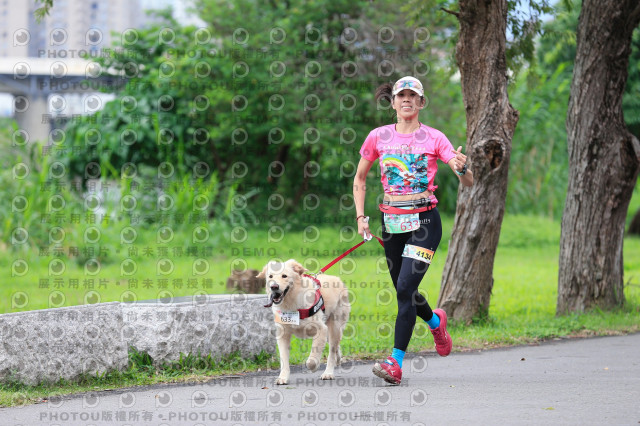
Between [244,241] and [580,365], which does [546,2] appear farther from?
[244,241]

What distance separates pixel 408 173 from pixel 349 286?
323 inches

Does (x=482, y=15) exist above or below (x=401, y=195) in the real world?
above

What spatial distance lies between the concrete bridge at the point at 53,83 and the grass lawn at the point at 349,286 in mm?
3621

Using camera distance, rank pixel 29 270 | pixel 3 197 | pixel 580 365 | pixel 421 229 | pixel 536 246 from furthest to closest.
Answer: pixel 536 246 < pixel 3 197 < pixel 29 270 < pixel 580 365 < pixel 421 229

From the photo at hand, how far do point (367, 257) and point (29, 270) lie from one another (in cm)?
735

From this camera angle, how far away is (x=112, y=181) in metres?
19.4

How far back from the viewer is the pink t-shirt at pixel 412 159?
6.66m

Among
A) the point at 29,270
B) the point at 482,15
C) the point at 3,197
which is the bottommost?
the point at 29,270

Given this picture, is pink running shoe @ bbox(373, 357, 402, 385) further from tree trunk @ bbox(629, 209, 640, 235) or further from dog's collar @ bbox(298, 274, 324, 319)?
tree trunk @ bbox(629, 209, 640, 235)

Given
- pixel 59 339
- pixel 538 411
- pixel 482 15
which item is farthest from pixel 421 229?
pixel 482 15

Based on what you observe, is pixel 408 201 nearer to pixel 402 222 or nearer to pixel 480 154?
pixel 402 222

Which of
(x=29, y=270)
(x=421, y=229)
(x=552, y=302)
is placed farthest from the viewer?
(x=29, y=270)

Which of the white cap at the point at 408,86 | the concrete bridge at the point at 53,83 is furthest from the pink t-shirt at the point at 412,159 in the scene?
the concrete bridge at the point at 53,83

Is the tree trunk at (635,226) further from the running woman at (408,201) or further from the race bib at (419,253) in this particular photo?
the race bib at (419,253)
